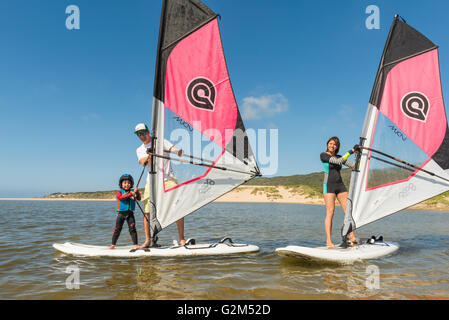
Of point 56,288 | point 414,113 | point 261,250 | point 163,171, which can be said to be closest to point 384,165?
point 414,113

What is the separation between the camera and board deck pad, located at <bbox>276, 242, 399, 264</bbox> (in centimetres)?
509

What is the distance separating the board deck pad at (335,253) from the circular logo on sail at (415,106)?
10.4ft

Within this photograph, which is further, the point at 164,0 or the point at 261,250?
the point at 261,250

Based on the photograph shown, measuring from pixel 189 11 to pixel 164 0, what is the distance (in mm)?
582

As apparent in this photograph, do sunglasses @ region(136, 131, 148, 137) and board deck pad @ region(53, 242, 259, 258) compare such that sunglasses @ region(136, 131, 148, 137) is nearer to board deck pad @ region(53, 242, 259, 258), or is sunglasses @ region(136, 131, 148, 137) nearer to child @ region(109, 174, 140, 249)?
Result: child @ region(109, 174, 140, 249)

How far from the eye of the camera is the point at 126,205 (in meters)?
6.30

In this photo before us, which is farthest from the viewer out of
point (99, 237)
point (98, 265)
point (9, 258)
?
point (99, 237)

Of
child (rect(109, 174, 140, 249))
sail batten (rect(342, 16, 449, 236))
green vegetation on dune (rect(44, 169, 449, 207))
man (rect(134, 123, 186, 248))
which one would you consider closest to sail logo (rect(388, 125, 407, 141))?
sail batten (rect(342, 16, 449, 236))

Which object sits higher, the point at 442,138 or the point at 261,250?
the point at 442,138

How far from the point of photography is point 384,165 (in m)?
6.23

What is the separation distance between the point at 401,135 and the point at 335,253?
3.24 m

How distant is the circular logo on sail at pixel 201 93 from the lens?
6.02 meters

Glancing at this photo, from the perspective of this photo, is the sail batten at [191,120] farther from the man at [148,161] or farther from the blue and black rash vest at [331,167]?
the blue and black rash vest at [331,167]

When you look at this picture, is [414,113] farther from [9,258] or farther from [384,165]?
[9,258]
